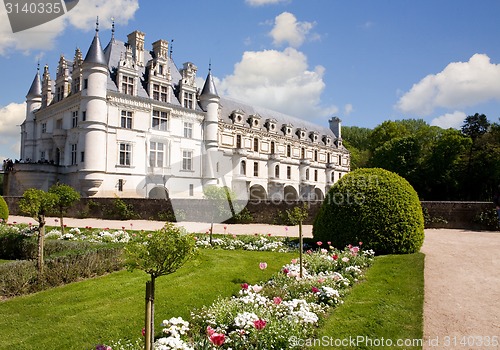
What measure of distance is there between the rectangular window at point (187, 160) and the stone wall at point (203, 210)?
10667 millimetres

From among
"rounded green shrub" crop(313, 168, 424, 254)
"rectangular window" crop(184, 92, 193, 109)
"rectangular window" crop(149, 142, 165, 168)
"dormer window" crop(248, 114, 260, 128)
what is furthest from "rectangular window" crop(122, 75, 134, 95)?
"rounded green shrub" crop(313, 168, 424, 254)

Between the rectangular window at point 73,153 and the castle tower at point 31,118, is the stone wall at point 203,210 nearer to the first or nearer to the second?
the rectangular window at point 73,153

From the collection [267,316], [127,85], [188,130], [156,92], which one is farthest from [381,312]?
[188,130]

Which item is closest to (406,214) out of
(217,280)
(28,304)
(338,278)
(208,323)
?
(338,278)

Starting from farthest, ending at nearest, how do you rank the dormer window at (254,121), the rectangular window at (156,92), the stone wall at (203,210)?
1. the dormer window at (254,121)
2. the rectangular window at (156,92)
3. the stone wall at (203,210)

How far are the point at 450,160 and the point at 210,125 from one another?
25.4m

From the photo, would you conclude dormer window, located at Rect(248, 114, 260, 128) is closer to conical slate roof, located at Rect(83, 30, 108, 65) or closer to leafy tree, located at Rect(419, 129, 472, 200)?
conical slate roof, located at Rect(83, 30, 108, 65)

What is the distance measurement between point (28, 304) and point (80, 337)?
213 centimetres

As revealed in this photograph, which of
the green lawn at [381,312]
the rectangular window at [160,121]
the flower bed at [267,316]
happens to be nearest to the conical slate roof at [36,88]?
the rectangular window at [160,121]

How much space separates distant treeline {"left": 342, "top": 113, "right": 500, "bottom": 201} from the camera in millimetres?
38938

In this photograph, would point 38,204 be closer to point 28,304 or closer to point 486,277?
point 28,304

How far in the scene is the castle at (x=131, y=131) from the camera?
1161 inches

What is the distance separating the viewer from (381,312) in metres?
6.01

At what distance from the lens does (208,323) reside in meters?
5.58
